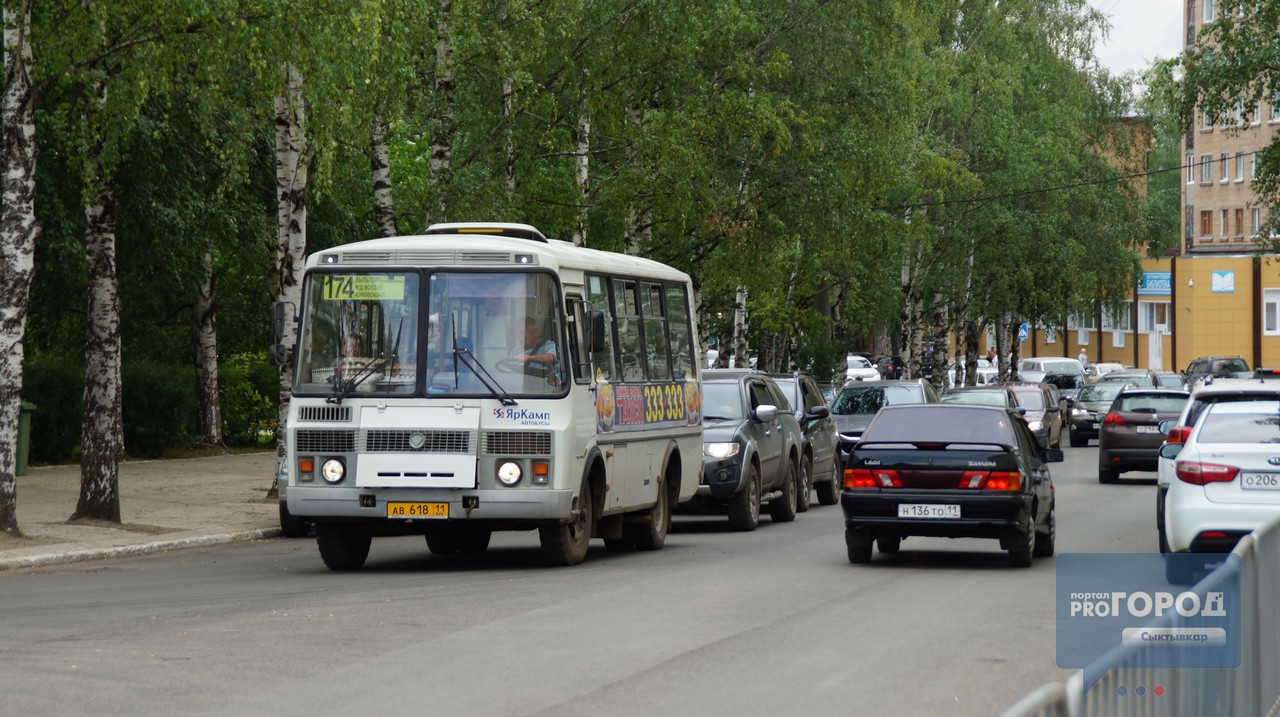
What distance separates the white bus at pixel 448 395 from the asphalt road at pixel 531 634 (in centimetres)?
64

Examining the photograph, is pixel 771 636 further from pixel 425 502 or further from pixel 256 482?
pixel 256 482

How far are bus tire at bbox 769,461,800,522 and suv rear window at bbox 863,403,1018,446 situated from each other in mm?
6782

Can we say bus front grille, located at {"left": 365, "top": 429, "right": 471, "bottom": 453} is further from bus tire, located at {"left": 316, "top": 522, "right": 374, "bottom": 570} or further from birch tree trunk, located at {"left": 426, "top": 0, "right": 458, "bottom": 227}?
birch tree trunk, located at {"left": 426, "top": 0, "right": 458, "bottom": 227}

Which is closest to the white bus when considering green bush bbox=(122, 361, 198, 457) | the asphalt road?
the asphalt road

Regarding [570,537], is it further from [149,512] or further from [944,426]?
[149,512]

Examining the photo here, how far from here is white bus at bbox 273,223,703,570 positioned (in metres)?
15.5

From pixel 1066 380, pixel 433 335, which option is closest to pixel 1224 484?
pixel 433 335

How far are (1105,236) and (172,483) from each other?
138 feet

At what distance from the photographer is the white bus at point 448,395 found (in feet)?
50.8

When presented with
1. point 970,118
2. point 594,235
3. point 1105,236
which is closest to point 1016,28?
point 970,118

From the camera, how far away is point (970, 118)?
56.4m

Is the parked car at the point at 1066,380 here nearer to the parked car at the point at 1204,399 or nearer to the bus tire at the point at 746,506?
the bus tire at the point at 746,506

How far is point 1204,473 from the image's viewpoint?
46.2 feet

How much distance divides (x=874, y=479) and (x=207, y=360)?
22.6 m
